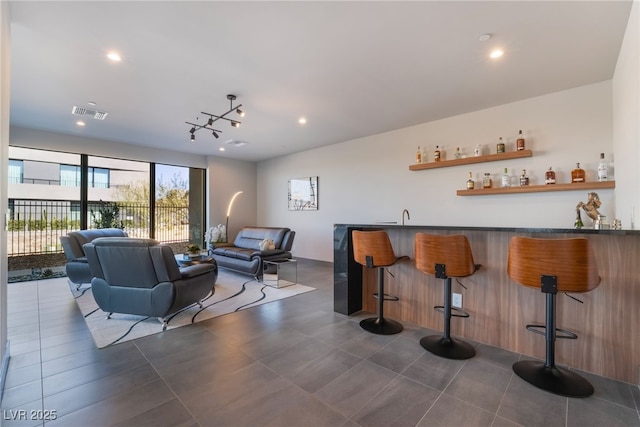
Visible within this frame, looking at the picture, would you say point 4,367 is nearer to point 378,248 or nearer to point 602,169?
point 378,248

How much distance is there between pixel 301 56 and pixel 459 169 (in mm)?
3119

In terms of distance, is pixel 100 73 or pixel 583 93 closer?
pixel 100 73

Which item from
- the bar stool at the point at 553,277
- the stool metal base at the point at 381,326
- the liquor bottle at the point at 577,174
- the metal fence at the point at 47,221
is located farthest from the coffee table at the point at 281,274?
the liquor bottle at the point at 577,174

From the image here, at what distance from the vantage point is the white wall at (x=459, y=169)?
11.4 feet

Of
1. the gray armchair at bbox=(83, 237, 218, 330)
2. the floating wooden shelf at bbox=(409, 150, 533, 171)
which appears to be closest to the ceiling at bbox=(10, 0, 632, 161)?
the floating wooden shelf at bbox=(409, 150, 533, 171)

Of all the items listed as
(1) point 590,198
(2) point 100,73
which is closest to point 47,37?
(2) point 100,73

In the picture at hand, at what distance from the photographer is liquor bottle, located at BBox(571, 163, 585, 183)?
11.1 feet

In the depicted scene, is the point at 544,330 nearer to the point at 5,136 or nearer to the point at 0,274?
the point at 0,274

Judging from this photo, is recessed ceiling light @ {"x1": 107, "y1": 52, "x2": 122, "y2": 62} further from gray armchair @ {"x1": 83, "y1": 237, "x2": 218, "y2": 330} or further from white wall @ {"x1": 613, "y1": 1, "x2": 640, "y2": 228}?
white wall @ {"x1": 613, "y1": 1, "x2": 640, "y2": 228}

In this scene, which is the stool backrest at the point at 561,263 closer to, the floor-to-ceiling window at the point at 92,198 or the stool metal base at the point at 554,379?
the stool metal base at the point at 554,379

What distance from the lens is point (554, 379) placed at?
76.3 inches

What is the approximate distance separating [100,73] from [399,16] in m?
3.30

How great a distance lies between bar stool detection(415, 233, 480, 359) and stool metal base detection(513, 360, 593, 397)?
0.37 metres

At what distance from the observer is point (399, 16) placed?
7.43 ft
